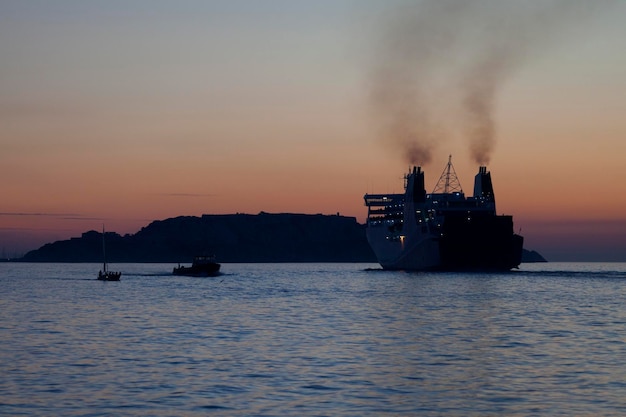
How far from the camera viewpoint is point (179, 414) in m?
28.5

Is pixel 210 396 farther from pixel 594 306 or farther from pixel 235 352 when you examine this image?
pixel 594 306

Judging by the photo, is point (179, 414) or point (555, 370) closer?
point (179, 414)

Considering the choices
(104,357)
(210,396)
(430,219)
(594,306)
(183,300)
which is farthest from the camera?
(430,219)

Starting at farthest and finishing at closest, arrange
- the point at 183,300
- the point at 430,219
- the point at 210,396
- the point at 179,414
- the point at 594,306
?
the point at 430,219 → the point at 183,300 → the point at 594,306 → the point at 210,396 → the point at 179,414

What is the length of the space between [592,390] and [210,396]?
1376cm

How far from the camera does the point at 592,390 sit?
109ft

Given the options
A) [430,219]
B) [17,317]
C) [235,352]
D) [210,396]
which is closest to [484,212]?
[430,219]

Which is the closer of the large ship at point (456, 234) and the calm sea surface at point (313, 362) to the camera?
the calm sea surface at point (313, 362)

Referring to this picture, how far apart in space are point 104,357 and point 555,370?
20995mm

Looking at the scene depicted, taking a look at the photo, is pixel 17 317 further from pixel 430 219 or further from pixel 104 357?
pixel 430 219

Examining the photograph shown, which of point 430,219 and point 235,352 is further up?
point 430,219

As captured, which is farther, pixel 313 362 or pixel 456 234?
pixel 456 234

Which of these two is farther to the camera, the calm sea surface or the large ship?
the large ship

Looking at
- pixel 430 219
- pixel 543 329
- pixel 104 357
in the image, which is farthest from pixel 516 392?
pixel 430 219
